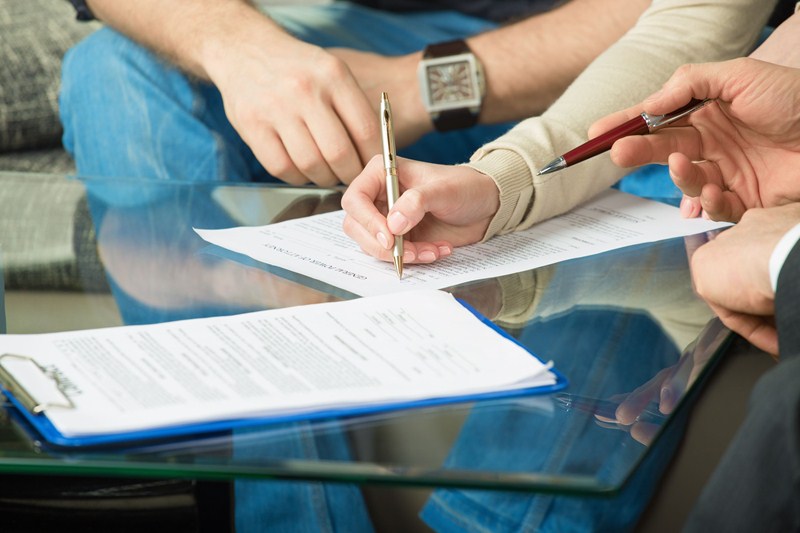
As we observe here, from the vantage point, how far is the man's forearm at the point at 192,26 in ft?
3.97

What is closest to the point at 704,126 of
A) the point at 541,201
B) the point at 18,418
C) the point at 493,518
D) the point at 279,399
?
the point at 541,201

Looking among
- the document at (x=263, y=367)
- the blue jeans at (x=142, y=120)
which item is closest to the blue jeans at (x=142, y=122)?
the blue jeans at (x=142, y=120)

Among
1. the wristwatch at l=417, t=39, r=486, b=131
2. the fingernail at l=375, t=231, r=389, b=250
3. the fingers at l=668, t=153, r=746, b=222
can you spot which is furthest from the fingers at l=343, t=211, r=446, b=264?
the wristwatch at l=417, t=39, r=486, b=131

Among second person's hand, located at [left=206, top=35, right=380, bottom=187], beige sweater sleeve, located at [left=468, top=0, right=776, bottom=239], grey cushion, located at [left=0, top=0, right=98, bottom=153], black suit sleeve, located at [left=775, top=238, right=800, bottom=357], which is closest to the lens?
black suit sleeve, located at [left=775, top=238, right=800, bottom=357]

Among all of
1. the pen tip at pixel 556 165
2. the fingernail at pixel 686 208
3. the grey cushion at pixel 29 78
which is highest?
the pen tip at pixel 556 165

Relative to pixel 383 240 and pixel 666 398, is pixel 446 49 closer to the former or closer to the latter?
pixel 383 240

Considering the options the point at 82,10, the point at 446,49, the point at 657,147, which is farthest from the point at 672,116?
the point at 82,10

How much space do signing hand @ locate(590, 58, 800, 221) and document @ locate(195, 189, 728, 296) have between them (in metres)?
0.05

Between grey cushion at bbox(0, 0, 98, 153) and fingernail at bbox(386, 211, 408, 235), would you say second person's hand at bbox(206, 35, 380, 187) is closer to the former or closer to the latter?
fingernail at bbox(386, 211, 408, 235)

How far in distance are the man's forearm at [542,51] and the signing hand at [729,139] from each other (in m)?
0.45

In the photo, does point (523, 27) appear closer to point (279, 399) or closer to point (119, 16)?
point (119, 16)

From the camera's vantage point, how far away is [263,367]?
1.94 feet

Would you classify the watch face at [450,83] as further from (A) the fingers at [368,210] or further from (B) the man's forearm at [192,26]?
(A) the fingers at [368,210]

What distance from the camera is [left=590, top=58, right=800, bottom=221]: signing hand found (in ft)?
2.78
